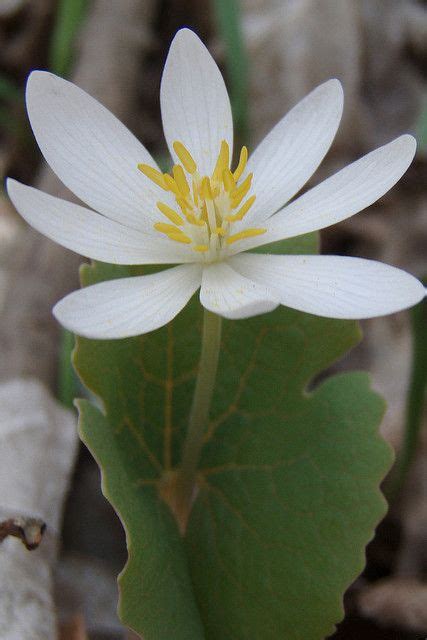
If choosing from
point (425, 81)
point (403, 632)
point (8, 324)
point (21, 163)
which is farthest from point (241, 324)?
point (425, 81)

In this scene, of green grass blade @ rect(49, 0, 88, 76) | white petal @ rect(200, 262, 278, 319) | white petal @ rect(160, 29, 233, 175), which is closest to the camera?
white petal @ rect(200, 262, 278, 319)

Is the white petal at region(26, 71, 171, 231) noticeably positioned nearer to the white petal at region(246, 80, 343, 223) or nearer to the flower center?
the flower center

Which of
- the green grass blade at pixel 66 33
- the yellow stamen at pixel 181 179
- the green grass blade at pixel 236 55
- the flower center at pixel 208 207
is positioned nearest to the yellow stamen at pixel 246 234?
the flower center at pixel 208 207

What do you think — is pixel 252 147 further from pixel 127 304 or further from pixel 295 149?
pixel 127 304

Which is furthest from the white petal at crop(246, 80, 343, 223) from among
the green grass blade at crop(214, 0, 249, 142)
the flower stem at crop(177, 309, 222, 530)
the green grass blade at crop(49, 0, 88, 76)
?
the green grass blade at crop(49, 0, 88, 76)

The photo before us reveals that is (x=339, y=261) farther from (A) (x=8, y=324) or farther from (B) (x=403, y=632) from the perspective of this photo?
(A) (x=8, y=324)
